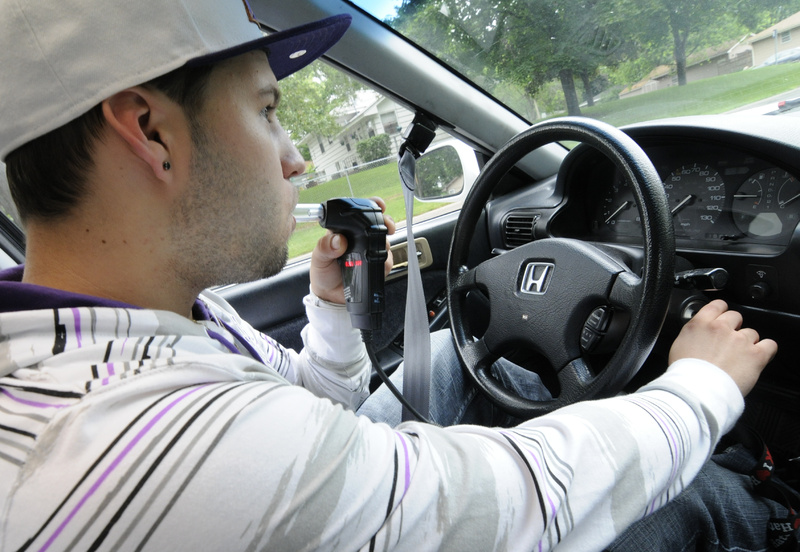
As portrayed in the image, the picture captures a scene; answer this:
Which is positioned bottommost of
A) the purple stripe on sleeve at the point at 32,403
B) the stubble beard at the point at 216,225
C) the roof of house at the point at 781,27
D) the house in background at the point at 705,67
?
the purple stripe on sleeve at the point at 32,403

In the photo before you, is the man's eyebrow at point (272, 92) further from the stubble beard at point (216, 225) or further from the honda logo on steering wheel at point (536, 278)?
the honda logo on steering wheel at point (536, 278)

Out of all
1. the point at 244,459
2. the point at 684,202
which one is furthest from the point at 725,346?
the point at 244,459

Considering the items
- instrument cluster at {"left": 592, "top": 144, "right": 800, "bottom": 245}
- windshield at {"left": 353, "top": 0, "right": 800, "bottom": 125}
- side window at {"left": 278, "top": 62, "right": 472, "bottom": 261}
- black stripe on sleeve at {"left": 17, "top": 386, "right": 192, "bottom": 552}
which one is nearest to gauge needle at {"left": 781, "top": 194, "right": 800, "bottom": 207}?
instrument cluster at {"left": 592, "top": 144, "right": 800, "bottom": 245}

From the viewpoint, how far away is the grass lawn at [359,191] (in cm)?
173

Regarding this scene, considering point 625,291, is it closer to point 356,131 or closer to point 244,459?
point 244,459

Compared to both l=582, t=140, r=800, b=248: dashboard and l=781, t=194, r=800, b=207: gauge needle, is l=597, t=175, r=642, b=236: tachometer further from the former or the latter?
l=781, t=194, r=800, b=207: gauge needle

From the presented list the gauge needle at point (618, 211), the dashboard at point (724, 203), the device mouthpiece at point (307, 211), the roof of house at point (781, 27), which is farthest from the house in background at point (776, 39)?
the device mouthpiece at point (307, 211)

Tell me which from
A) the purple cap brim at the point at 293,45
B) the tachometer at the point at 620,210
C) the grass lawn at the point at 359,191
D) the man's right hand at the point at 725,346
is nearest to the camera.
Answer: the purple cap brim at the point at 293,45

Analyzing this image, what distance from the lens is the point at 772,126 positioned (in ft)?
3.85

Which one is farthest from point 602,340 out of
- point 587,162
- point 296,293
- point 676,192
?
point 296,293

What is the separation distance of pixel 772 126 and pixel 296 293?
1.56 meters

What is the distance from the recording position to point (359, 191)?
187 centimetres

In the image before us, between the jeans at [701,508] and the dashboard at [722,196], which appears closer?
the jeans at [701,508]

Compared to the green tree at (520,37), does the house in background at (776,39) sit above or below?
below
